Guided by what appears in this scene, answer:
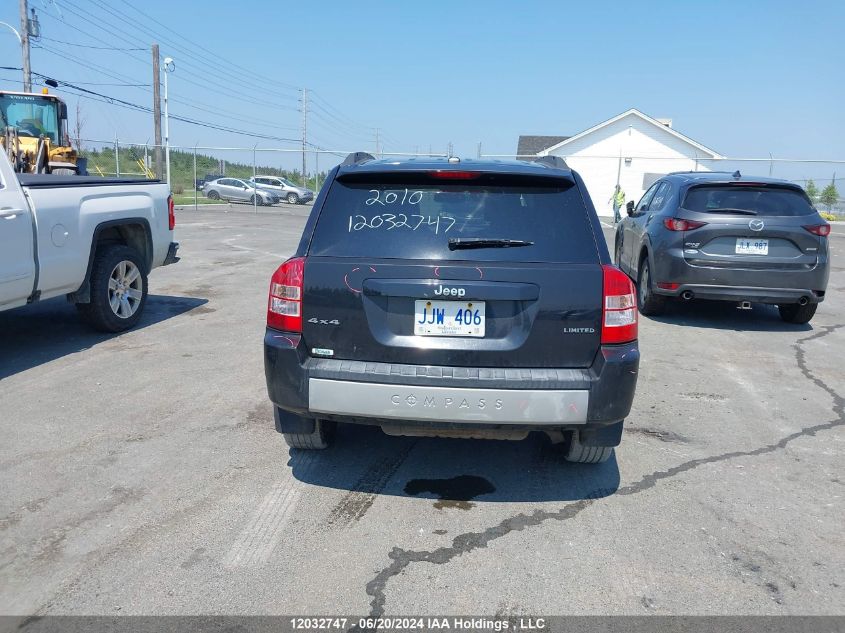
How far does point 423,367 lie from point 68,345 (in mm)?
4734

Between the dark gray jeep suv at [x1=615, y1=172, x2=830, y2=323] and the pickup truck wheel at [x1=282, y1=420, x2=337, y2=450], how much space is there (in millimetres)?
5233

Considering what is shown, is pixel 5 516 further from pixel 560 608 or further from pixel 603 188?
pixel 603 188

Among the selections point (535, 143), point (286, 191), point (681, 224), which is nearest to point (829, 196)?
point (535, 143)

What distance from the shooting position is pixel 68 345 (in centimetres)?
690

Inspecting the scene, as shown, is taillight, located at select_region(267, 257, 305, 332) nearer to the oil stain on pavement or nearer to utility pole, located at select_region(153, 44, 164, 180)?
the oil stain on pavement

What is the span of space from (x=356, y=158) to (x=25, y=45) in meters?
28.4

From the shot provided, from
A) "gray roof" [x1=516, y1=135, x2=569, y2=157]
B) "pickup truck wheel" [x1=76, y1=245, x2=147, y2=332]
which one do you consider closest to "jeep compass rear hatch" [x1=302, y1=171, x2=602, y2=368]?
"pickup truck wheel" [x1=76, y1=245, x2=147, y2=332]

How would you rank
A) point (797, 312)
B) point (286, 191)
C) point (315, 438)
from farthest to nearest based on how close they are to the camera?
1. point (286, 191)
2. point (797, 312)
3. point (315, 438)

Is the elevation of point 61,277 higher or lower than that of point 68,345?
higher

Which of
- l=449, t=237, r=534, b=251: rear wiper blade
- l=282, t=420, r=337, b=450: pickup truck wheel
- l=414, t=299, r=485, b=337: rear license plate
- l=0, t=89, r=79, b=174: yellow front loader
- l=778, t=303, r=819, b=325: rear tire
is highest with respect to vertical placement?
l=0, t=89, r=79, b=174: yellow front loader

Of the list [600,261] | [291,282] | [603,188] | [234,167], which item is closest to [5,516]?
[291,282]

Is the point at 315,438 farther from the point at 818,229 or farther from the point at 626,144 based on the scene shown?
the point at 626,144

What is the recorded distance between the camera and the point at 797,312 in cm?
856

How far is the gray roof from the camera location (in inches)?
2061
